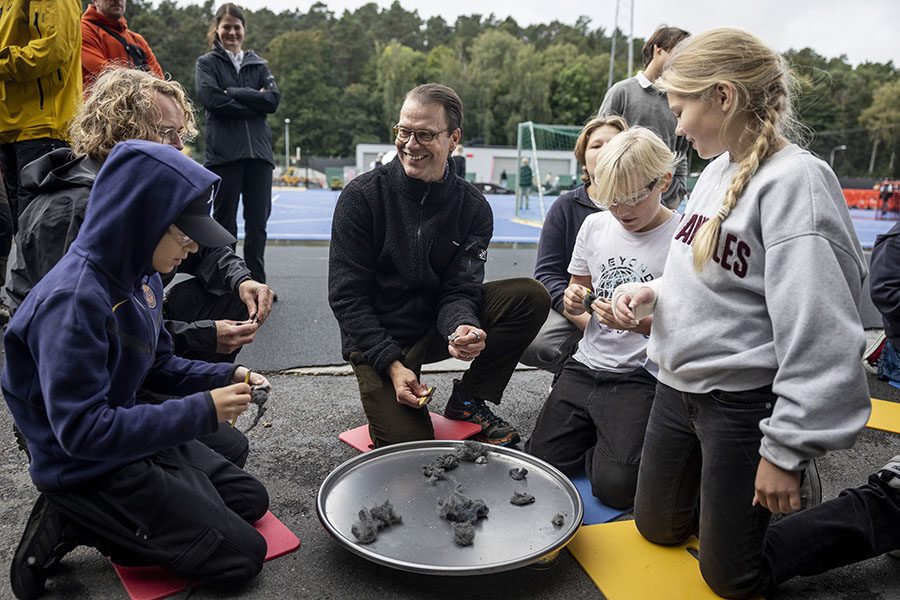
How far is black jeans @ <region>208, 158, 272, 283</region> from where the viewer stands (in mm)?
5008

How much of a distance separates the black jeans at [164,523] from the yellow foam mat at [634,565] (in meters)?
1.03

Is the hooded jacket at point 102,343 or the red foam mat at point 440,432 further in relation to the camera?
the red foam mat at point 440,432

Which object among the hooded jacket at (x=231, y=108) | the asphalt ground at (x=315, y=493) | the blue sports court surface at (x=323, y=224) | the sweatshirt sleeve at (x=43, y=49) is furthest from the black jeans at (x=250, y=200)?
the blue sports court surface at (x=323, y=224)

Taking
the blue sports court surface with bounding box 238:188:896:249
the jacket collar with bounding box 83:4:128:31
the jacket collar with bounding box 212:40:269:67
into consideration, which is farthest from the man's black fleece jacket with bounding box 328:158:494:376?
the blue sports court surface with bounding box 238:188:896:249

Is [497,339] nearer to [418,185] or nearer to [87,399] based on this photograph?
[418,185]

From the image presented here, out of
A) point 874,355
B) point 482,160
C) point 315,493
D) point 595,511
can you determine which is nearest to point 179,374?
point 315,493

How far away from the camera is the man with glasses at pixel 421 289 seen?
269 centimetres

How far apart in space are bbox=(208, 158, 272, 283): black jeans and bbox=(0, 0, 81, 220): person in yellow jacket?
1388 mm

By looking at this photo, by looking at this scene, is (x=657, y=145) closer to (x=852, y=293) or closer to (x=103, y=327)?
(x=852, y=293)

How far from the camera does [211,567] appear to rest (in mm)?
1761

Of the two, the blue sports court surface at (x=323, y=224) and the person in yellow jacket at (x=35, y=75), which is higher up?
the person in yellow jacket at (x=35, y=75)

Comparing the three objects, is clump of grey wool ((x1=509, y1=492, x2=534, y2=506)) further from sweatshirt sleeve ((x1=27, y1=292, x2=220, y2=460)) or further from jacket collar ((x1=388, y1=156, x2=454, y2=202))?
jacket collar ((x1=388, y1=156, x2=454, y2=202))

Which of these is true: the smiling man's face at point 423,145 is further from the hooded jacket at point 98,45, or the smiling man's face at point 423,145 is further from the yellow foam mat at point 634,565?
the hooded jacket at point 98,45

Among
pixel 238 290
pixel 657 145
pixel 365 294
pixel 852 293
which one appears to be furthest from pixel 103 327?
pixel 657 145
